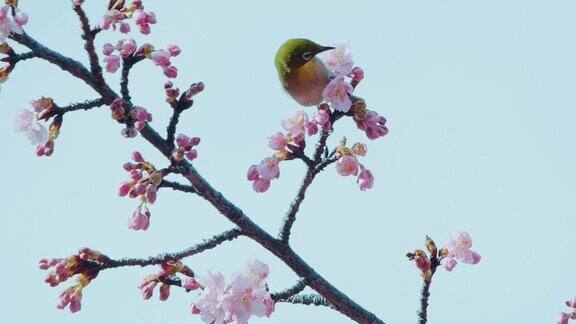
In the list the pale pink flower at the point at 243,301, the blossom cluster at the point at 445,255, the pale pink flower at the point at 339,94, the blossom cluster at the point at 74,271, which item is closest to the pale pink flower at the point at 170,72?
the pale pink flower at the point at 339,94

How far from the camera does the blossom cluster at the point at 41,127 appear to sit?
4633mm

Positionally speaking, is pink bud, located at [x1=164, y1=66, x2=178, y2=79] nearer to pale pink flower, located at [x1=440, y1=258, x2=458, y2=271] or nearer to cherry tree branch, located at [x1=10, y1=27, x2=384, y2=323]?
cherry tree branch, located at [x1=10, y1=27, x2=384, y2=323]

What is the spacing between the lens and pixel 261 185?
4.79 m

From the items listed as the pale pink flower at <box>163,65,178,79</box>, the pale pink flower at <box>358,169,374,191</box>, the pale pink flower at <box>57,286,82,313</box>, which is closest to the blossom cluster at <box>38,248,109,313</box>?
the pale pink flower at <box>57,286,82,313</box>

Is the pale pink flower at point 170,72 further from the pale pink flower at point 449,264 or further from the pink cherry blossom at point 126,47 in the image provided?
the pale pink flower at point 449,264

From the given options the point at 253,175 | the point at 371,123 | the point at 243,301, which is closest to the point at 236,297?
the point at 243,301

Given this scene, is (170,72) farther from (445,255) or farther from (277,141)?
(445,255)

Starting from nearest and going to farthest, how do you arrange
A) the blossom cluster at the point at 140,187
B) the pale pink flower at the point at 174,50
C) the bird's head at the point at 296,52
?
the blossom cluster at the point at 140,187 < the pale pink flower at the point at 174,50 < the bird's head at the point at 296,52

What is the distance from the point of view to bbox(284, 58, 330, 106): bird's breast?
5266 millimetres

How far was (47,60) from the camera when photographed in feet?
15.1

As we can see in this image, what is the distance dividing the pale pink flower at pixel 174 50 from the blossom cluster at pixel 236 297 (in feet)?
5.07

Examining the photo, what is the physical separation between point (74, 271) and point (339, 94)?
6.18ft

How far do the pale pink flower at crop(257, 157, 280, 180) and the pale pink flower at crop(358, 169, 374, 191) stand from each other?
502mm

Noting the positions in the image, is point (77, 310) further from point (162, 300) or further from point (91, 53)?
point (91, 53)
